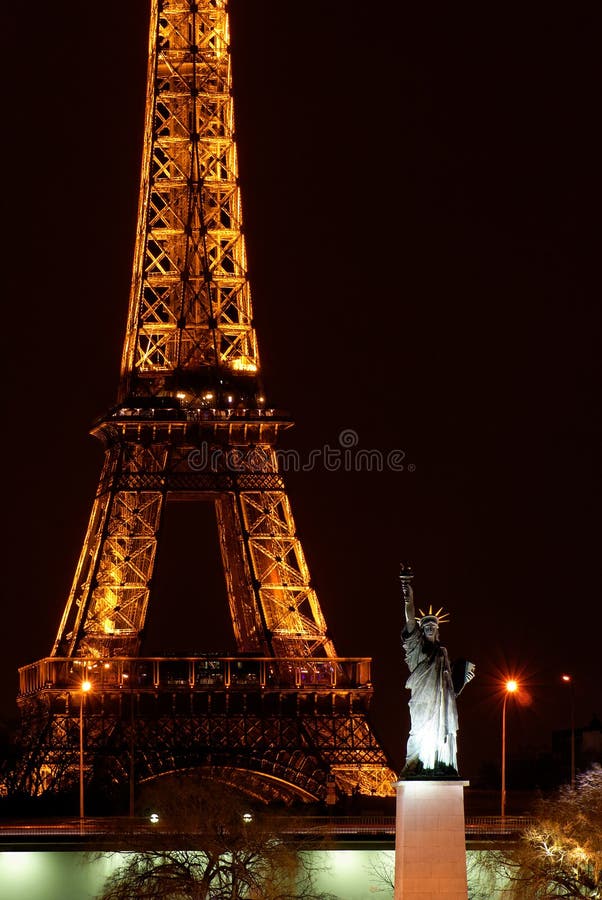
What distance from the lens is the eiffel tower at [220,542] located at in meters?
146

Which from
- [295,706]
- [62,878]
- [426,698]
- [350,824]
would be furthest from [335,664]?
[426,698]

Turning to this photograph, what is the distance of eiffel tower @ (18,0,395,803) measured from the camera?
14600 centimetres

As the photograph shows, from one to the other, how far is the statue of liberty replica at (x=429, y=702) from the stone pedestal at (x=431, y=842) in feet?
1.58

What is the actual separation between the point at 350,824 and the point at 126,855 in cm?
1197

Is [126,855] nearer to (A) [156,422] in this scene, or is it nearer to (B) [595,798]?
(B) [595,798]

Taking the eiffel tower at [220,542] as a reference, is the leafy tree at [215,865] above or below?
below

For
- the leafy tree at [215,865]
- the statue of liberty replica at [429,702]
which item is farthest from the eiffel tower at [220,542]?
the statue of liberty replica at [429,702]

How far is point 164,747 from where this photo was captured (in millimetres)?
146625

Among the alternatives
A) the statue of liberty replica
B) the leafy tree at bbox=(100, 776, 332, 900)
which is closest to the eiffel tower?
the leafy tree at bbox=(100, 776, 332, 900)

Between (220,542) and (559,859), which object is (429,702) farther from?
(220,542)

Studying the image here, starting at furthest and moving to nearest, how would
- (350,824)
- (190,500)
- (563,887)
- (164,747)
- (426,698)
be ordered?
(190,500), (164,747), (350,824), (563,887), (426,698)

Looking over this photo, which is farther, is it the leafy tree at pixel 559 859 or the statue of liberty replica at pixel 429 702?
the leafy tree at pixel 559 859

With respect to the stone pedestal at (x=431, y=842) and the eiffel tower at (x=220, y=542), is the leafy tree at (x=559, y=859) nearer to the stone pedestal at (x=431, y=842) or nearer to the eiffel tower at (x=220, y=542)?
the stone pedestal at (x=431, y=842)

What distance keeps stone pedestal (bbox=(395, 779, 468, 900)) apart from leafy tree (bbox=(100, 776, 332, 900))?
1436cm
